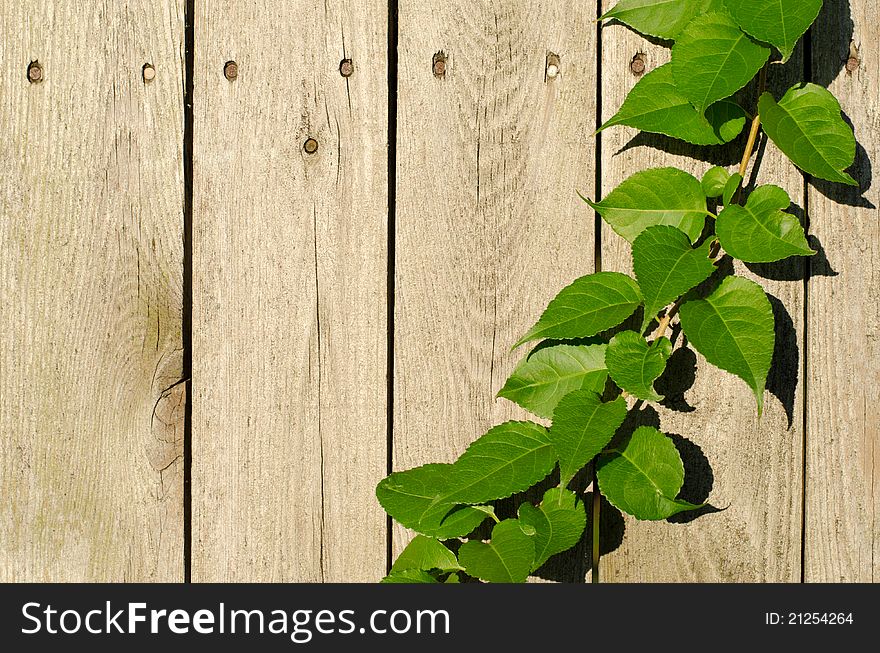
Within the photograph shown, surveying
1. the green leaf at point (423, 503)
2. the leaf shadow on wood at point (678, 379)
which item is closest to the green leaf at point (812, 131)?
the leaf shadow on wood at point (678, 379)

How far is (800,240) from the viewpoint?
83 cm

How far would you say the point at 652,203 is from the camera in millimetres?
891

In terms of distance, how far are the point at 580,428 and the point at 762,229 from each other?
0.88 feet

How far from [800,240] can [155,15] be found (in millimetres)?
726

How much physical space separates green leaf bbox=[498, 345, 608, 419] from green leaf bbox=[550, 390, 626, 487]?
0.10ft

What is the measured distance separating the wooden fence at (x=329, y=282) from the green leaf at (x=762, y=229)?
9cm

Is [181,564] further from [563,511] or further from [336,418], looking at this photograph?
[563,511]

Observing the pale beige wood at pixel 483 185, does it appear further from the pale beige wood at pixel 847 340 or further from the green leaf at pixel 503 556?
the pale beige wood at pixel 847 340

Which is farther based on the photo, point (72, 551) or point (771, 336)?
point (72, 551)

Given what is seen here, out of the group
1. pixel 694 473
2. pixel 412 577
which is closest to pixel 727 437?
pixel 694 473

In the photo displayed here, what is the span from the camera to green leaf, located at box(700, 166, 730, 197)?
0.90 metres

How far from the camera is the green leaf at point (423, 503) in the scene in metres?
0.90

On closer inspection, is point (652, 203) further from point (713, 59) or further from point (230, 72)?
point (230, 72)

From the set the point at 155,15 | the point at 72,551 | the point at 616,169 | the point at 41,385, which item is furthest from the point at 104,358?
the point at 616,169
